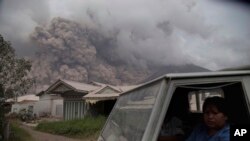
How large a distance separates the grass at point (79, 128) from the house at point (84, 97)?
1606 millimetres

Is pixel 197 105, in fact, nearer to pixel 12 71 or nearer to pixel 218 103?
pixel 218 103

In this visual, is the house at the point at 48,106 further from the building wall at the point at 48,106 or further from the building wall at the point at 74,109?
the building wall at the point at 74,109

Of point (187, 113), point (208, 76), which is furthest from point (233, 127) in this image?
point (187, 113)

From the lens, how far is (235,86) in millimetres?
2770

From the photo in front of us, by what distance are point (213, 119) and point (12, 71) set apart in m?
15.4

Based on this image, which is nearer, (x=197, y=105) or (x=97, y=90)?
(x=197, y=105)

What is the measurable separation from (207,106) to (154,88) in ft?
1.89

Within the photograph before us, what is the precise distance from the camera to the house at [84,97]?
2275 cm

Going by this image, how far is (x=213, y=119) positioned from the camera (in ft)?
9.73

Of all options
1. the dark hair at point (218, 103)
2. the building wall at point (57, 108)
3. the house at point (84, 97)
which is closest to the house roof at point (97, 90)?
the house at point (84, 97)

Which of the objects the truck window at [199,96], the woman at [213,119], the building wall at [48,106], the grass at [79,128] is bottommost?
the grass at [79,128]

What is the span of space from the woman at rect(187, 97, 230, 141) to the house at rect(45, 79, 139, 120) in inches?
746

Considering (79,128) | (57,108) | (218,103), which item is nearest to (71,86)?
(79,128)

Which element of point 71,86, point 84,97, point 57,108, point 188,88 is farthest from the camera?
point 57,108
